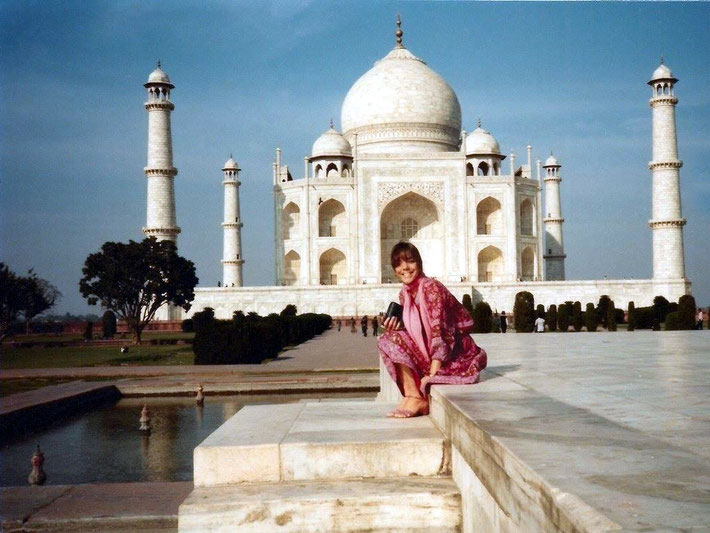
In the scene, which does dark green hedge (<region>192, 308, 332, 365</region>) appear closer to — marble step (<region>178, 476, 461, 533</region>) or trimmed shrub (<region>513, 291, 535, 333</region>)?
trimmed shrub (<region>513, 291, 535, 333</region>)

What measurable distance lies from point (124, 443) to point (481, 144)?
85.7ft

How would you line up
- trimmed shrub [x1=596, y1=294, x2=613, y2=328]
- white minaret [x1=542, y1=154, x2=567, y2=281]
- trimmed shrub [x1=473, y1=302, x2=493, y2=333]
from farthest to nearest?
white minaret [x1=542, y1=154, x2=567, y2=281]
trimmed shrub [x1=596, y1=294, x2=613, y2=328]
trimmed shrub [x1=473, y1=302, x2=493, y2=333]

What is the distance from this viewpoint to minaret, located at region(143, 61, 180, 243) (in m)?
25.3

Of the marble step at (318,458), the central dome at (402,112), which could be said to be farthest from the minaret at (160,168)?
the marble step at (318,458)

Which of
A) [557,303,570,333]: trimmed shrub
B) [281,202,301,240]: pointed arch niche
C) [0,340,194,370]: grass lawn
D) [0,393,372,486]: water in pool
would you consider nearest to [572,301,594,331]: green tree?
[557,303,570,333]: trimmed shrub

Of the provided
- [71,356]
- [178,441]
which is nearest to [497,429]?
[178,441]

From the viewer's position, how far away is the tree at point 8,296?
70.5ft

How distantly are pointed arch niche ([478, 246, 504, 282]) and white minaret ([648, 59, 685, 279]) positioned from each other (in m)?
5.32

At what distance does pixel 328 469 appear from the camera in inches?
112

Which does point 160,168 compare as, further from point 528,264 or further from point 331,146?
point 528,264

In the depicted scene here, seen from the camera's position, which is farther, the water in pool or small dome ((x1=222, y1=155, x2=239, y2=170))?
small dome ((x1=222, y1=155, x2=239, y2=170))

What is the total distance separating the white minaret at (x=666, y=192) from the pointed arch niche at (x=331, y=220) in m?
10.4

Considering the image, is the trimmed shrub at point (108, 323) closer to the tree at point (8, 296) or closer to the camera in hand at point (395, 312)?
the tree at point (8, 296)

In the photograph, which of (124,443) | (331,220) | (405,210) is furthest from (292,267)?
(124,443)
